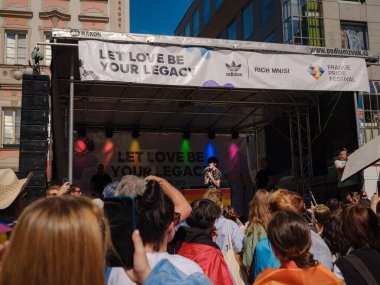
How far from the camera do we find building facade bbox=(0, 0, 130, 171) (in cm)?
2305

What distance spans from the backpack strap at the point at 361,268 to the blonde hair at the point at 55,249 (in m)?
1.98

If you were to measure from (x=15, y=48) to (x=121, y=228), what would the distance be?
968 inches

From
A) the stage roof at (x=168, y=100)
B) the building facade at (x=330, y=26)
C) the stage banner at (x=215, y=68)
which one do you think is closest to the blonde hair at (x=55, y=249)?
the stage banner at (x=215, y=68)

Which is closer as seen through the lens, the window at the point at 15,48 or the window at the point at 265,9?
the window at the point at 265,9

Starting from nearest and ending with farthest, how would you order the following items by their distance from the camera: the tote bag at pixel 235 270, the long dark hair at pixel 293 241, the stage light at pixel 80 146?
the long dark hair at pixel 293 241 < the tote bag at pixel 235 270 < the stage light at pixel 80 146

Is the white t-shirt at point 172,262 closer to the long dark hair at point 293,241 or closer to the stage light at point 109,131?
the long dark hair at point 293,241

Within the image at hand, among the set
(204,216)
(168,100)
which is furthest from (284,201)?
(168,100)

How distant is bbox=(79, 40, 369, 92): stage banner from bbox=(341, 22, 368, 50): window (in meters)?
12.7

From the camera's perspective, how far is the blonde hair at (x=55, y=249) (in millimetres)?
1275

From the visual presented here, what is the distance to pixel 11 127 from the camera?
23.2 meters

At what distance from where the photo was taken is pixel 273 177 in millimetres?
12711

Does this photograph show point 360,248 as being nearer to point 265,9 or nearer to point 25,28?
point 265,9

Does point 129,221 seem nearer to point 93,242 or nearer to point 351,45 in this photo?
point 93,242

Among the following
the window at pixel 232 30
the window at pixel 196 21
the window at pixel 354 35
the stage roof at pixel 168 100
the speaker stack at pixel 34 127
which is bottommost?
the speaker stack at pixel 34 127
